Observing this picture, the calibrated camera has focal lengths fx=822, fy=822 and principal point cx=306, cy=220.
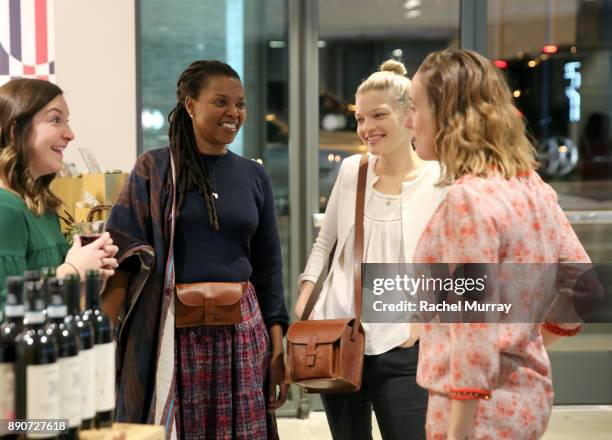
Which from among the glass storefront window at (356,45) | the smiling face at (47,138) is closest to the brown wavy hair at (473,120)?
the smiling face at (47,138)

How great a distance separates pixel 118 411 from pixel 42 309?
1.06m

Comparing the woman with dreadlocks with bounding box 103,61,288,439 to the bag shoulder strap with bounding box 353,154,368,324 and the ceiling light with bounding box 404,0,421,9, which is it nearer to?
the bag shoulder strap with bounding box 353,154,368,324

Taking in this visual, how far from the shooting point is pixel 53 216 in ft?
8.35

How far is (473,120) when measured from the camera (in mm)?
1817

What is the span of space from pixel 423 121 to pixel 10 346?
3.38 ft

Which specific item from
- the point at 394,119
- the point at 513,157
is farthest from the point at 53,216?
the point at 513,157

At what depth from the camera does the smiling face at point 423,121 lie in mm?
1914

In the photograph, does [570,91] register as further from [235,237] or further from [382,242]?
[235,237]

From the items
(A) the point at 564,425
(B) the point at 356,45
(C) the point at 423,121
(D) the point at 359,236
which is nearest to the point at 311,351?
(D) the point at 359,236

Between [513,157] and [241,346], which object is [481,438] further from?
[241,346]

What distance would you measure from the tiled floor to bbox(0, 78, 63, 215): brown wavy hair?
2584 millimetres

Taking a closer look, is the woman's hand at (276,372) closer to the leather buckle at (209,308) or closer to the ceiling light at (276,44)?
the leather buckle at (209,308)

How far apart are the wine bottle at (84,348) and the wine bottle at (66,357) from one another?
0.07ft

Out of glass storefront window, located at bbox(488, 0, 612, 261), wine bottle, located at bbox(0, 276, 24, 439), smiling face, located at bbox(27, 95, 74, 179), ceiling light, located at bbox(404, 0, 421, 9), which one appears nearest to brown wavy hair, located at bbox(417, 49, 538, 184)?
wine bottle, located at bbox(0, 276, 24, 439)
